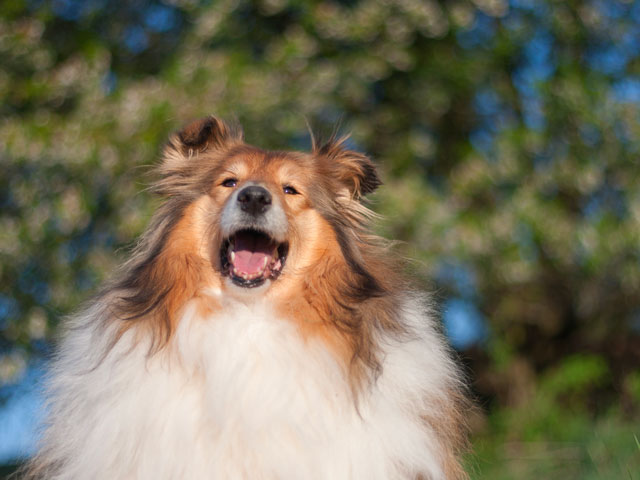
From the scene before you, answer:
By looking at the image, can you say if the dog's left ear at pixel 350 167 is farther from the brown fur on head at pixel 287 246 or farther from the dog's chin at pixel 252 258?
the dog's chin at pixel 252 258

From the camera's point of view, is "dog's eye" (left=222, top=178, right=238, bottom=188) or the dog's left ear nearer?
"dog's eye" (left=222, top=178, right=238, bottom=188)

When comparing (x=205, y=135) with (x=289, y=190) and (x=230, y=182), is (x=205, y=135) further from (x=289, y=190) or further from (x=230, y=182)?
(x=289, y=190)

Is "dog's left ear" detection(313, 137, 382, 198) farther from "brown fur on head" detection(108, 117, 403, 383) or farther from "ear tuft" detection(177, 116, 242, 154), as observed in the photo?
"ear tuft" detection(177, 116, 242, 154)

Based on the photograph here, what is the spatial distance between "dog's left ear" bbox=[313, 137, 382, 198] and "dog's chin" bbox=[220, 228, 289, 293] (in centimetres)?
61

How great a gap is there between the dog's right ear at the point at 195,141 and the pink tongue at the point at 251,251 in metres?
0.64

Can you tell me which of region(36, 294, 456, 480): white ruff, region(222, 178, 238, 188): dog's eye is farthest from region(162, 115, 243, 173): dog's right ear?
region(36, 294, 456, 480): white ruff

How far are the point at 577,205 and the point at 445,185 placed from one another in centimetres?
150

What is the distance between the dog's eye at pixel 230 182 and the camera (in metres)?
3.77

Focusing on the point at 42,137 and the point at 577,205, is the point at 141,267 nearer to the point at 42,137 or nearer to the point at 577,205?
the point at 42,137

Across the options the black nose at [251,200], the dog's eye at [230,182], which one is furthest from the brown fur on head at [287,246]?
the black nose at [251,200]

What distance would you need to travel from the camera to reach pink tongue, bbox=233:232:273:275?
357 centimetres

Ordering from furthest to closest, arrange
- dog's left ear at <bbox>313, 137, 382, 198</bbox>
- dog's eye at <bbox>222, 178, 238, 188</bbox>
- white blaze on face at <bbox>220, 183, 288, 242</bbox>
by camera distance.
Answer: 1. dog's left ear at <bbox>313, 137, 382, 198</bbox>
2. dog's eye at <bbox>222, 178, 238, 188</bbox>
3. white blaze on face at <bbox>220, 183, 288, 242</bbox>

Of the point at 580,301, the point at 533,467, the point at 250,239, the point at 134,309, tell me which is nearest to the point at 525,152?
the point at 580,301

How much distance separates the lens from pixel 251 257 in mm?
3631
